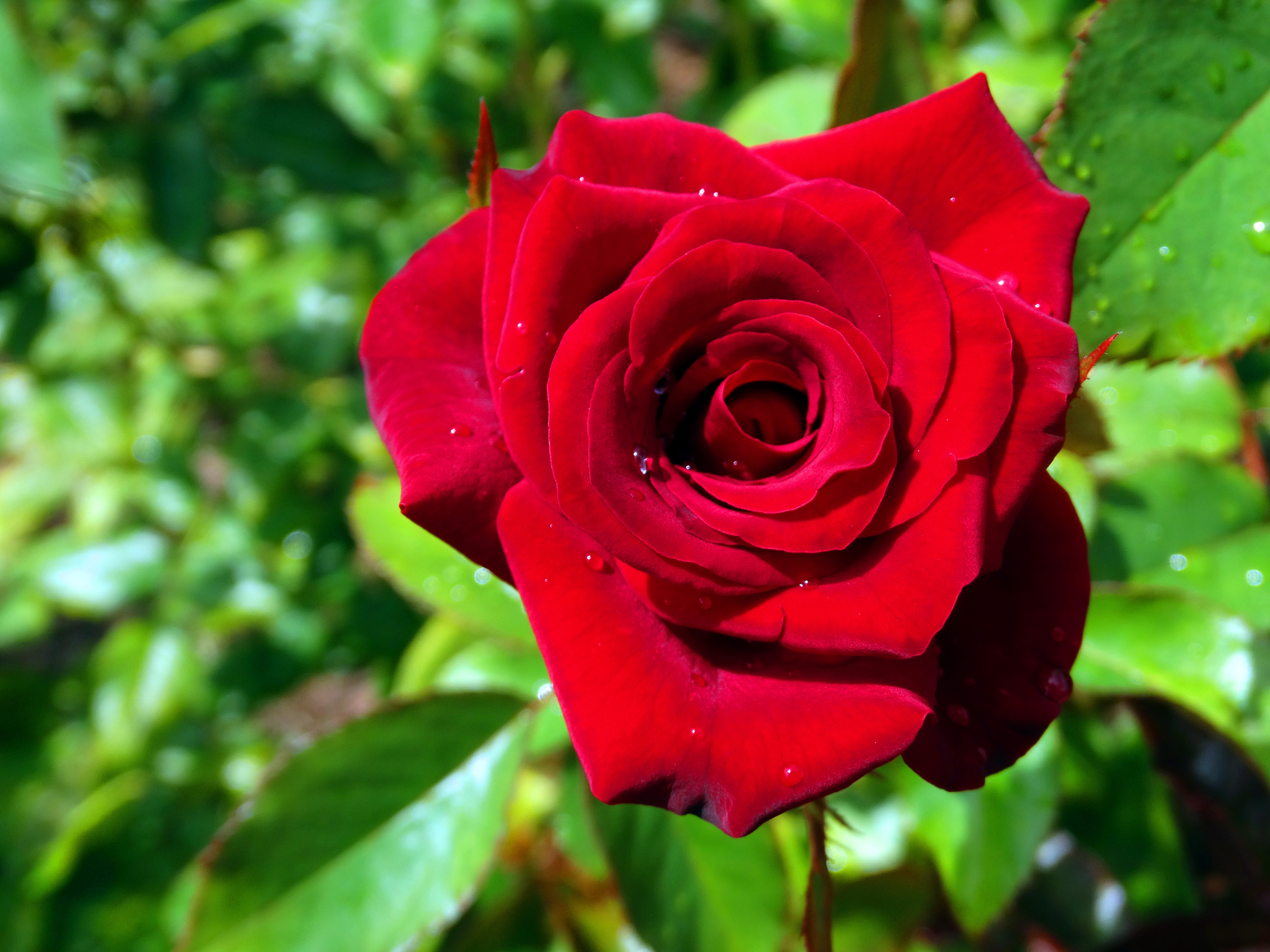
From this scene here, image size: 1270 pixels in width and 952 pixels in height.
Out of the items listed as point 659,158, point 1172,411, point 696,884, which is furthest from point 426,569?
point 1172,411

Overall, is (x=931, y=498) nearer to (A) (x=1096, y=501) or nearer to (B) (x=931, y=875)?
(A) (x=1096, y=501)

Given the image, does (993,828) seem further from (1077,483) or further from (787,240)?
(787,240)

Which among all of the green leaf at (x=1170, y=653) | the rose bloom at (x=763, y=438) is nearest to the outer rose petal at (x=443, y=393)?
the rose bloom at (x=763, y=438)

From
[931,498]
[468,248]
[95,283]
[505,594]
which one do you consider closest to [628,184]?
[468,248]

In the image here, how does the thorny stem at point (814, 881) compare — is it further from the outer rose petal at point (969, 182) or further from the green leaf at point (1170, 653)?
the green leaf at point (1170, 653)

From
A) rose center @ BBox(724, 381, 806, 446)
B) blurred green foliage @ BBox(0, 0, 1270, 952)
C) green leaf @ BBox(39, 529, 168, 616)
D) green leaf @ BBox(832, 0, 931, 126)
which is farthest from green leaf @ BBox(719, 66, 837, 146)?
green leaf @ BBox(39, 529, 168, 616)
